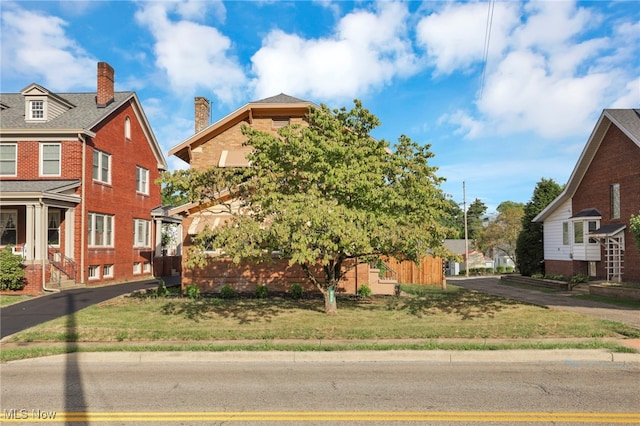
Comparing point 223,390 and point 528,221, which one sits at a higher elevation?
point 528,221

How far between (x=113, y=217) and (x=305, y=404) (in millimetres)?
23763

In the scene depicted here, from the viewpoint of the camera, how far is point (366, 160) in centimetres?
1259

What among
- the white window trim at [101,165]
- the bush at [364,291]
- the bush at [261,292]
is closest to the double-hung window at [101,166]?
the white window trim at [101,165]

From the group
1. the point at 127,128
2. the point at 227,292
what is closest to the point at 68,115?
the point at 127,128

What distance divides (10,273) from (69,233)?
13.6 ft

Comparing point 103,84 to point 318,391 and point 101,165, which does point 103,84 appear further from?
point 318,391

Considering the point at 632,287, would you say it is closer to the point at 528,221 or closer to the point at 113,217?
the point at 528,221

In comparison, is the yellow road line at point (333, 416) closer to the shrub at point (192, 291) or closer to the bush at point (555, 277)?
the shrub at point (192, 291)

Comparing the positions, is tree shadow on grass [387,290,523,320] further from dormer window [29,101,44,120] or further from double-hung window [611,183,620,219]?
dormer window [29,101,44,120]

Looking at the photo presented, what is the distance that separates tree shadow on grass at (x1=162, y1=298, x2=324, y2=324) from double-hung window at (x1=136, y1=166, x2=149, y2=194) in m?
15.9

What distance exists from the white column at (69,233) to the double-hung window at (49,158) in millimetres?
2560

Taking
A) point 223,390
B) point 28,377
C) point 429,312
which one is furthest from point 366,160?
point 28,377

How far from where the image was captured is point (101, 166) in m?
25.8

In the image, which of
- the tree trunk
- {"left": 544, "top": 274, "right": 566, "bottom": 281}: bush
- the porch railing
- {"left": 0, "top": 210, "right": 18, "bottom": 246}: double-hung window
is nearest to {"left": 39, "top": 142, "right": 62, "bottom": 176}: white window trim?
{"left": 0, "top": 210, "right": 18, "bottom": 246}: double-hung window
